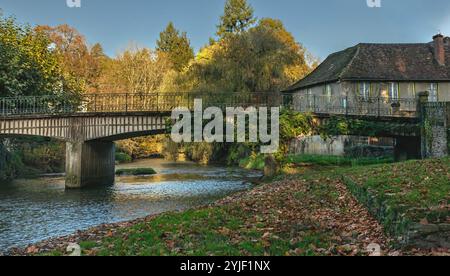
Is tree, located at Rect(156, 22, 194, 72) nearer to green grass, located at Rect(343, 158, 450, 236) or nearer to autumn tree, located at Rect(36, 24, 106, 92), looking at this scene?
autumn tree, located at Rect(36, 24, 106, 92)

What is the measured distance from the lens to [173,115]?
30.0m

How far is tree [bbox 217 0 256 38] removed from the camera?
55094mm

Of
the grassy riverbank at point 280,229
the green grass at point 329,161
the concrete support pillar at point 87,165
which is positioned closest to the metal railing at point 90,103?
the concrete support pillar at point 87,165

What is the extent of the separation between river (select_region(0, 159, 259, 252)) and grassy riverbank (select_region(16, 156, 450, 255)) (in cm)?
383

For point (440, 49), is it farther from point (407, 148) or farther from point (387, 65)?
point (407, 148)

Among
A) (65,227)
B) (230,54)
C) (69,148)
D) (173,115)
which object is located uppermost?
(230,54)

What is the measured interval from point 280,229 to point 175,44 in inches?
3465

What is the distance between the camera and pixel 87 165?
30.5m

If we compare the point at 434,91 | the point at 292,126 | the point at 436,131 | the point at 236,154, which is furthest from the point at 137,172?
the point at 434,91

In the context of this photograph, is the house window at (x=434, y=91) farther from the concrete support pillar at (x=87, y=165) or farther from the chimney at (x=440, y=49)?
the concrete support pillar at (x=87, y=165)

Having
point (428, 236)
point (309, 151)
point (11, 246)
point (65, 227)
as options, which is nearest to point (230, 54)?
point (309, 151)

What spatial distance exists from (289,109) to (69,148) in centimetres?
1586
